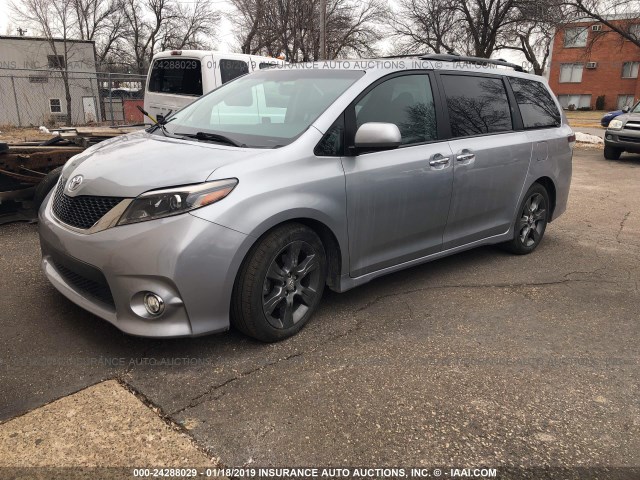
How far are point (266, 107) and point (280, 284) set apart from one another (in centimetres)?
141

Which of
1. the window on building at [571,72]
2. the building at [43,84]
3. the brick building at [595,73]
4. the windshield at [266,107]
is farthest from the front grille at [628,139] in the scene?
the window on building at [571,72]

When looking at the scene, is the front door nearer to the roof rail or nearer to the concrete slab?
the roof rail

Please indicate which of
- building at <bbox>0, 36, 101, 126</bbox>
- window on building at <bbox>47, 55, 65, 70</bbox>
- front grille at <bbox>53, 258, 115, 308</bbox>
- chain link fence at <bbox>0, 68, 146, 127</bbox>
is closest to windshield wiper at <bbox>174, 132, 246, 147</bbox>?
front grille at <bbox>53, 258, 115, 308</bbox>

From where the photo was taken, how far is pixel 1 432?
7.52 ft

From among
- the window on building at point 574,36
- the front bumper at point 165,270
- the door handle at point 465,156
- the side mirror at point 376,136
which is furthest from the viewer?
the window on building at point 574,36

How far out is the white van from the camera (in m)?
8.43

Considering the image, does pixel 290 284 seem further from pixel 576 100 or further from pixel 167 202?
pixel 576 100

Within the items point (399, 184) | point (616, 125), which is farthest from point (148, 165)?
point (616, 125)

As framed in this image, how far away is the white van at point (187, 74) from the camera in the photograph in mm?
8430

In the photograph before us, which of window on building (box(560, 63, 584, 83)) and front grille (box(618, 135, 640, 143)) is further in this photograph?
window on building (box(560, 63, 584, 83))

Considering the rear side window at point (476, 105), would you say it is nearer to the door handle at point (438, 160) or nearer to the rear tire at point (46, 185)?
the door handle at point (438, 160)

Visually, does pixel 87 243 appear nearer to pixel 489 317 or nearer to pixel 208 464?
pixel 208 464

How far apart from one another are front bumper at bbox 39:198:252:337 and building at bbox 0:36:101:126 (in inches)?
851

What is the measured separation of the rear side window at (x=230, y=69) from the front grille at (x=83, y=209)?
590cm
